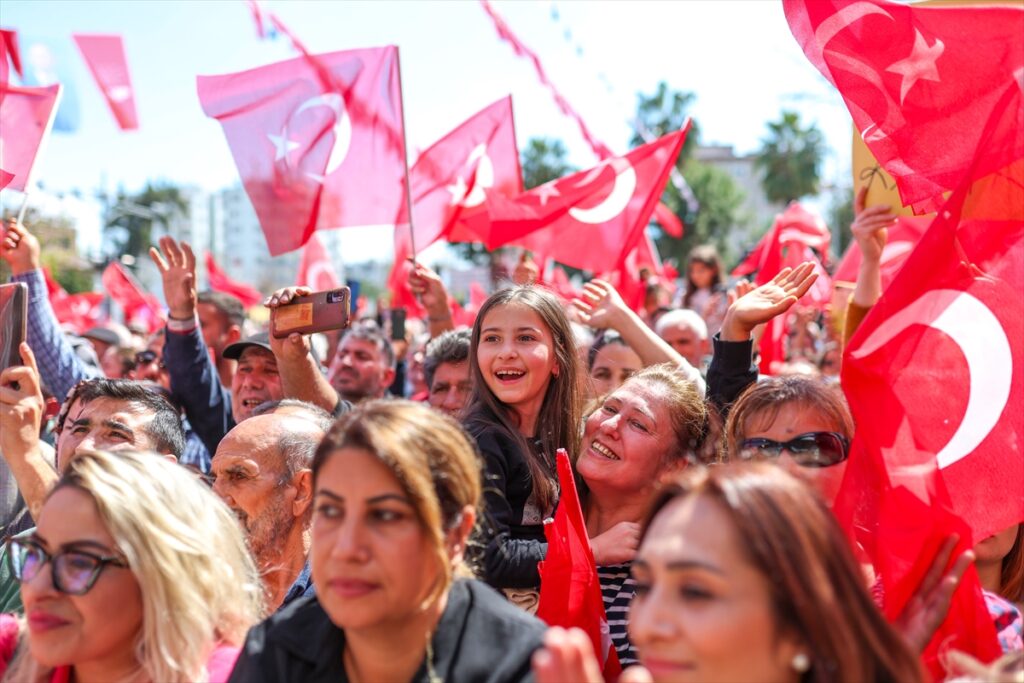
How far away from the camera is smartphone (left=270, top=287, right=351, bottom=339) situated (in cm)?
435

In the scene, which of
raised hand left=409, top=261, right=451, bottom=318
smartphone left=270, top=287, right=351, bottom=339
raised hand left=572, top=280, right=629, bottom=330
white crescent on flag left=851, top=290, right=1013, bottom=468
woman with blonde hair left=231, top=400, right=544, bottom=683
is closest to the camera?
woman with blonde hair left=231, top=400, right=544, bottom=683

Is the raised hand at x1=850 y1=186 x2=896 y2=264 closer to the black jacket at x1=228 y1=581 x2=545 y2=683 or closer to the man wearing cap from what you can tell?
the man wearing cap

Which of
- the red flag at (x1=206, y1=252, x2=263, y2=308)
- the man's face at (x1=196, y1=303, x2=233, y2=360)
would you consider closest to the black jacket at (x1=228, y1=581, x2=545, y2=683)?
the man's face at (x1=196, y1=303, x2=233, y2=360)

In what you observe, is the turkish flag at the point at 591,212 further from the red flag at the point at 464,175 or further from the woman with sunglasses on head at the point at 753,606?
the woman with sunglasses on head at the point at 753,606

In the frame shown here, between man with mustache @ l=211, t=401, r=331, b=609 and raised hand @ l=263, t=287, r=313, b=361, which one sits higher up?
raised hand @ l=263, t=287, r=313, b=361

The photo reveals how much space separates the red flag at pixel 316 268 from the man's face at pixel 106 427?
6.32m

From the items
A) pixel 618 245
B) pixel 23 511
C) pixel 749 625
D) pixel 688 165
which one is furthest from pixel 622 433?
pixel 688 165

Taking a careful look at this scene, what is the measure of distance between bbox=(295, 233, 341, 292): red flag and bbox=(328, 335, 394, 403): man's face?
4.35m

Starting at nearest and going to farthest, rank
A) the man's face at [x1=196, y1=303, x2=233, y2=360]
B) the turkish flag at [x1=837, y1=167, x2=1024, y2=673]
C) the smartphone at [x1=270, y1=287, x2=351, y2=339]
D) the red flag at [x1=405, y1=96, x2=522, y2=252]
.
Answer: the turkish flag at [x1=837, y1=167, x2=1024, y2=673]
the smartphone at [x1=270, y1=287, x2=351, y2=339]
the man's face at [x1=196, y1=303, x2=233, y2=360]
the red flag at [x1=405, y1=96, x2=522, y2=252]

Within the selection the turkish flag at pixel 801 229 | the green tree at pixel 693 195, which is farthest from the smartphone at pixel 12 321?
the green tree at pixel 693 195

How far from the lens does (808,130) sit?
64.6m

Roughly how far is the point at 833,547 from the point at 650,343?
2.67 m

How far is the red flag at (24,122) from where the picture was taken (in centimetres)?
518

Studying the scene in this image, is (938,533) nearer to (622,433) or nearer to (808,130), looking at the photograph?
(622,433)
